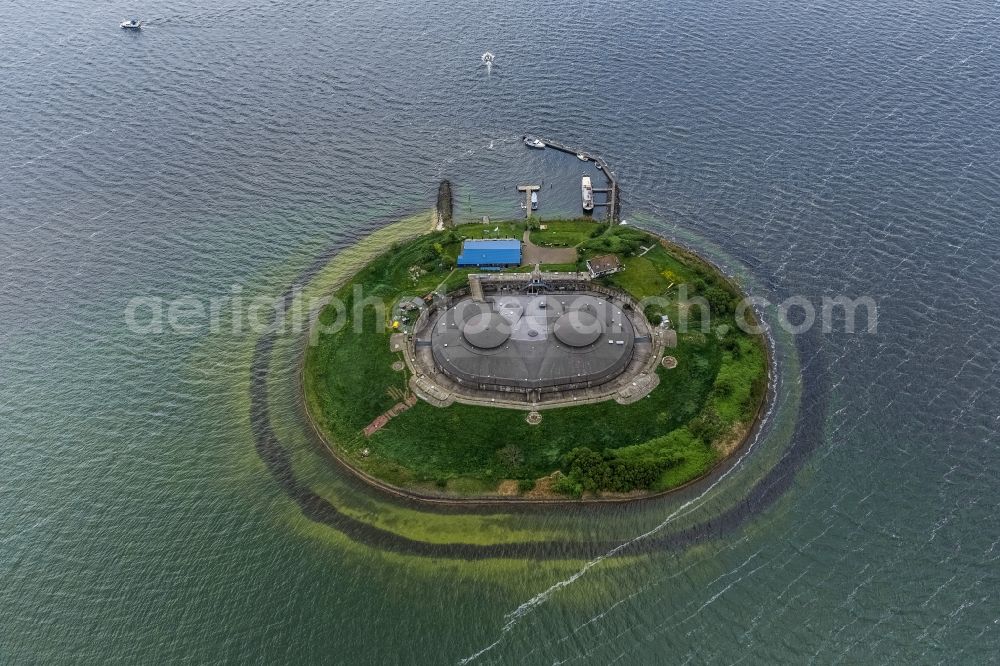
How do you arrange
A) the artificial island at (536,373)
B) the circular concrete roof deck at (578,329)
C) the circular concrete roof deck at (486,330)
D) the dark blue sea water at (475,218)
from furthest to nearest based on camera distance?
the circular concrete roof deck at (486,330) → the circular concrete roof deck at (578,329) → the artificial island at (536,373) → the dark blue sea water at (475,218)

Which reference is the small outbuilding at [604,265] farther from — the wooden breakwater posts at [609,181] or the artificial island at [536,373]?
the wooden breakwater posts at [609,181]

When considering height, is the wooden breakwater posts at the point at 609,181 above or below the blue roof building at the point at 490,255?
above

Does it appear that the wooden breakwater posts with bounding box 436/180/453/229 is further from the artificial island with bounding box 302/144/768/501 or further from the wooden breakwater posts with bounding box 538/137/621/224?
the wooden breakwater posts with bounding box 538/137/621/224

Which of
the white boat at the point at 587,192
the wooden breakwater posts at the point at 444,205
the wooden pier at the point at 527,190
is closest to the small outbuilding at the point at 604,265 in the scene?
the white boat at the point at 587,192

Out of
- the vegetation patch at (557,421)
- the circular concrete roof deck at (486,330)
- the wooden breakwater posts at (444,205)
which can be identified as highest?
the wooden breakwater posts at (444,205)

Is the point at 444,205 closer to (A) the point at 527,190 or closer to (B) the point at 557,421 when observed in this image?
(A) the point at 527,190

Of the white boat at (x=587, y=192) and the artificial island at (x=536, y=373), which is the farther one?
the white boat at (x=587, y=192)

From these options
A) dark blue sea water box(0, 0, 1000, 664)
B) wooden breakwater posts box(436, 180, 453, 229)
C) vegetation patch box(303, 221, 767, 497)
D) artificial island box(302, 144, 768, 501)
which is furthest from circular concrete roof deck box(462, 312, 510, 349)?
wooden breakwater posts box(436, 180, 453, 229)
